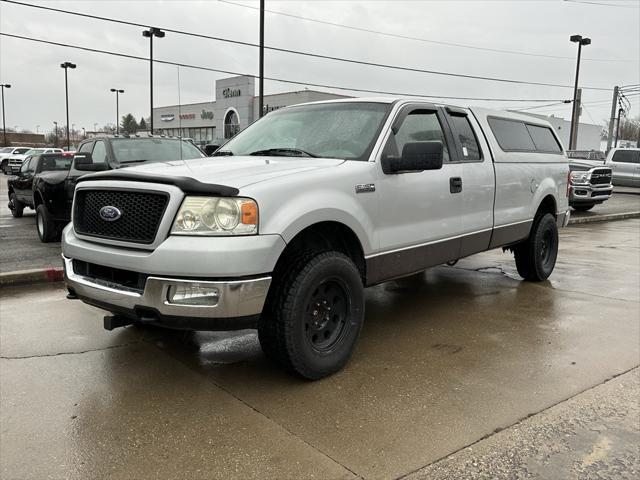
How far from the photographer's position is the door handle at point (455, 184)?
4793 millimetres

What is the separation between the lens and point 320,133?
14.6 ft

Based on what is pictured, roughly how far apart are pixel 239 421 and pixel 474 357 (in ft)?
6.49

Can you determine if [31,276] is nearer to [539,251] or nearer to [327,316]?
[327,316]

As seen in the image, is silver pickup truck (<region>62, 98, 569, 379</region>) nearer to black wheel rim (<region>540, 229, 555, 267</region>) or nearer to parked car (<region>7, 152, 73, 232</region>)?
black wheel rim (<region>540, 229, 555, 267</region>)

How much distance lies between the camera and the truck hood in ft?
11.1

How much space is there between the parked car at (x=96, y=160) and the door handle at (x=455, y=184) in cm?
456

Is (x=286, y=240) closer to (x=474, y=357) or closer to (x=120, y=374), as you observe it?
(x=120, y=374)

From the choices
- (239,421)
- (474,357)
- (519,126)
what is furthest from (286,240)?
(519,126)

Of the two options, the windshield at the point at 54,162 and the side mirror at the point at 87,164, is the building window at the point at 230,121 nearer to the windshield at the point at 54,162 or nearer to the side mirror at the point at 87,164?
the windshield at the point at 54,162

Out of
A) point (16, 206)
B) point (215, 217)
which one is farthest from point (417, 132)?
point (16, 206)

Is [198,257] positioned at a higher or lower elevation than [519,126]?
lower

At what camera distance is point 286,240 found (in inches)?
132

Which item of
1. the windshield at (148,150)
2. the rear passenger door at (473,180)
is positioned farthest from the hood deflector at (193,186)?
the windshield at (148,150)

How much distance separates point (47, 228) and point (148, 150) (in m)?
2.24
